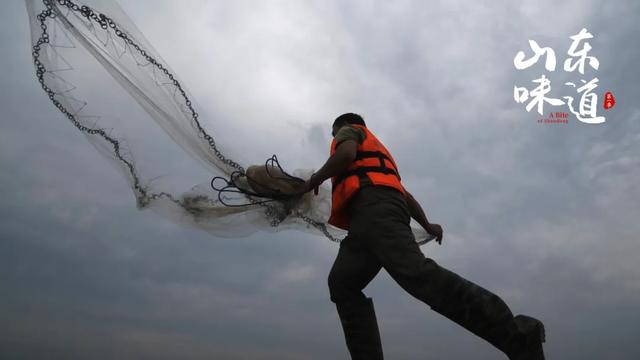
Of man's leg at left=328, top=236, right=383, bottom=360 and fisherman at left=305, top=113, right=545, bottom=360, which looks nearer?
fisherman at left=305, top=113, right=545, bottom=360

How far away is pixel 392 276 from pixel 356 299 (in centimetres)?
65

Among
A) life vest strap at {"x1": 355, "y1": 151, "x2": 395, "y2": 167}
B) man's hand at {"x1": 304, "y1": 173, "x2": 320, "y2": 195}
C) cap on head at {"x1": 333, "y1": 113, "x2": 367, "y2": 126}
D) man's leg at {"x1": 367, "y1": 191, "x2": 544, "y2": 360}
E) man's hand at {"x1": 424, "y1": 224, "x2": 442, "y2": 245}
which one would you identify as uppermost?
cap on head at {"x1": 333, "y1": 113, "x2": 367, "y2": 126}

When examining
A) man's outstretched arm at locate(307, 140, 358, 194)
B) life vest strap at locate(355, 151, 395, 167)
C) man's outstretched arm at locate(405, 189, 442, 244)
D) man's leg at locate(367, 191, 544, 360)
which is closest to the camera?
man's leg at locate(367, 191, 544, 360)

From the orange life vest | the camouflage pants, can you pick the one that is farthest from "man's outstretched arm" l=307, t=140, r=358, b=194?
the camouflage pants

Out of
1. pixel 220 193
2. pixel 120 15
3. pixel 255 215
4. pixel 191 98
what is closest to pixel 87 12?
pixel 120 15

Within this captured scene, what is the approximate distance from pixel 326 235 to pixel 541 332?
2.46m

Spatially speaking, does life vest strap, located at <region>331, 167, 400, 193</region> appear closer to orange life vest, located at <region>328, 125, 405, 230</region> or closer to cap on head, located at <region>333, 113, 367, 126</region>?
orange life vest, located at <region>328, 125, 405, 230</region>

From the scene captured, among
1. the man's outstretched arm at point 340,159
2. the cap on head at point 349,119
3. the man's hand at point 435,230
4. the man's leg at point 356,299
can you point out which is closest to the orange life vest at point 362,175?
the man's outstretched arm at point 340,159

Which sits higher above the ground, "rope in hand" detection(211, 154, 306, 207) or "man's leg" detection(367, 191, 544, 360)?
"rope in hand" detection(211, 154, 306, 207)

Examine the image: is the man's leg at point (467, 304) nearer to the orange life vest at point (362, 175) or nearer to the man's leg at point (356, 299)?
the man's leg at point (356, 299)

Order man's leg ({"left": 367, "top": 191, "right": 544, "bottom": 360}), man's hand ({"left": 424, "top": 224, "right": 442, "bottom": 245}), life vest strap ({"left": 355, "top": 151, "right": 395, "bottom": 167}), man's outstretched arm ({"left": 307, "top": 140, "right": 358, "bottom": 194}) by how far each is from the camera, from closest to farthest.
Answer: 1. man's leg ({"left": 367, "top": 191, "right": 544, "bottom": 360})
2. man's outstretched arm ({"left": 307, "top": 140, "right": 358, "bottom": 194})
3. life vest strap ({"left": 355, "top": 151, "right": 395, "bottom": 167})
4. man's hand ({"left": 424, "top": 224, "right": 442, "bottom": 245})

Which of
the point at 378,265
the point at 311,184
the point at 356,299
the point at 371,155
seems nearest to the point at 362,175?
the point at 371,155

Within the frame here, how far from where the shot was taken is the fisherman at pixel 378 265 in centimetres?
359

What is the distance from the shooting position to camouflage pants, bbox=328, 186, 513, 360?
3.60 metres
